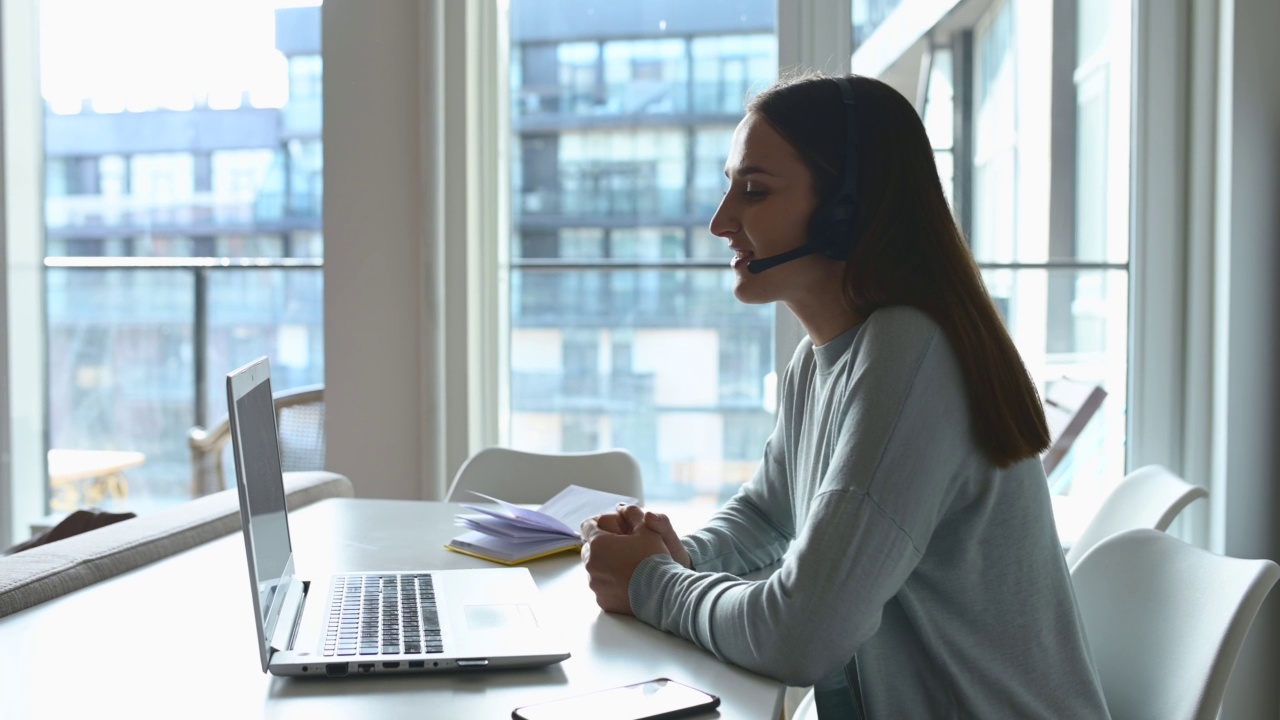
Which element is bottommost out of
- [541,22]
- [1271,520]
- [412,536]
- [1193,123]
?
[1271,520]

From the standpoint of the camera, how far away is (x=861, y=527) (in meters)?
1.13

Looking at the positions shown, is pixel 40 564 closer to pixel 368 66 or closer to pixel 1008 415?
pixel 1008 415

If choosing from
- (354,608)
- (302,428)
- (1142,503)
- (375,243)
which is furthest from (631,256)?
(354,608)

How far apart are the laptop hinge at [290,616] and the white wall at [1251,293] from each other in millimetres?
2297

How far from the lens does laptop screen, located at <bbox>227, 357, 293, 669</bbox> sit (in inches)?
41.8

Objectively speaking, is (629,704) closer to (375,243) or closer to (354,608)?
(354,608)

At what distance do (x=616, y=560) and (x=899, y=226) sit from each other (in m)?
0.55

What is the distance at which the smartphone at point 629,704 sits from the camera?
0.99 meters

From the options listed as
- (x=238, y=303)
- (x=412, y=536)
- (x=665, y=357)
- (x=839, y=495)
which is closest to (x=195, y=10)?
(x=238, y=303)

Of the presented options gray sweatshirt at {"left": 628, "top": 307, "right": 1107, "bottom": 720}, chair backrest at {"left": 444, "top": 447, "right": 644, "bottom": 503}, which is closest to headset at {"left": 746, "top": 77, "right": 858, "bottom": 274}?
gray sweatshirt at {"left": 628, "top": 307, "right": 1107, "bottom": 720}

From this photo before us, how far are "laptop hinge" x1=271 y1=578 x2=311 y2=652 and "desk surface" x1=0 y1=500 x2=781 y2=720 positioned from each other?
42mm

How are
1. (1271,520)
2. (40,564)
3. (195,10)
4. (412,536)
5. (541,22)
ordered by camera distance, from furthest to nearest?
(195,10) < (541,22) < (1271,520) < (412,536) < (40,564)

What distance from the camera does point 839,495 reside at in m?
1.15

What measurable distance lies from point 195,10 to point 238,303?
1.04 meters
